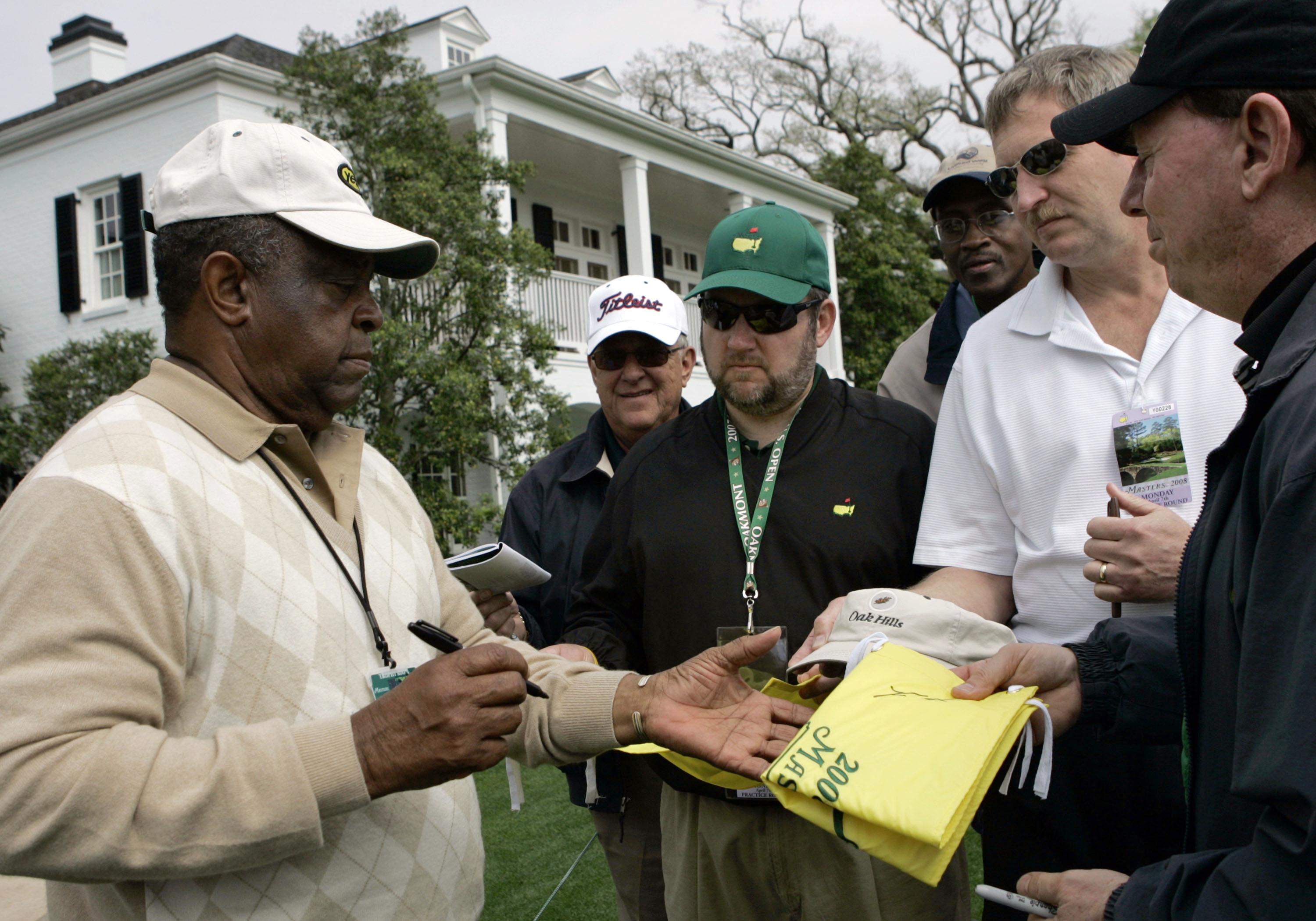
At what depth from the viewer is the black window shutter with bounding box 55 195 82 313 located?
1611 centimetres

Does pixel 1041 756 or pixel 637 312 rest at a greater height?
pixel 637 312

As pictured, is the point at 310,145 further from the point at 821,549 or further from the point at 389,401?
the point at 389,401

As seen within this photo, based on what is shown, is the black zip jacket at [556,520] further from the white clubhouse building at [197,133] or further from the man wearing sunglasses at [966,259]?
the white clubhouse building at [197,133]

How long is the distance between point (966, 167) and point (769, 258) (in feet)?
4.86

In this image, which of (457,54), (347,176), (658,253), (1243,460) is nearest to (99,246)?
(457,54)

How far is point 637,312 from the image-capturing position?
431 cm

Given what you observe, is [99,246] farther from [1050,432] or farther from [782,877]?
[1050,432]

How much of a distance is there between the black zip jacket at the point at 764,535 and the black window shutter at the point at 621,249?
17.4 meters

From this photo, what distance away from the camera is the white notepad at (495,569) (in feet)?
9.90

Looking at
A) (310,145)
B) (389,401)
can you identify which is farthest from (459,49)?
(310,145)

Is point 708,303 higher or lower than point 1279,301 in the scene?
higher

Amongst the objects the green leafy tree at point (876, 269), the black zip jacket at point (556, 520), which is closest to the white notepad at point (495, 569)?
the black zip jacket at point (556, 520)

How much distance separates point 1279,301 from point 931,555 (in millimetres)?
1409

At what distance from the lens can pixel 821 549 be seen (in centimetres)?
294
